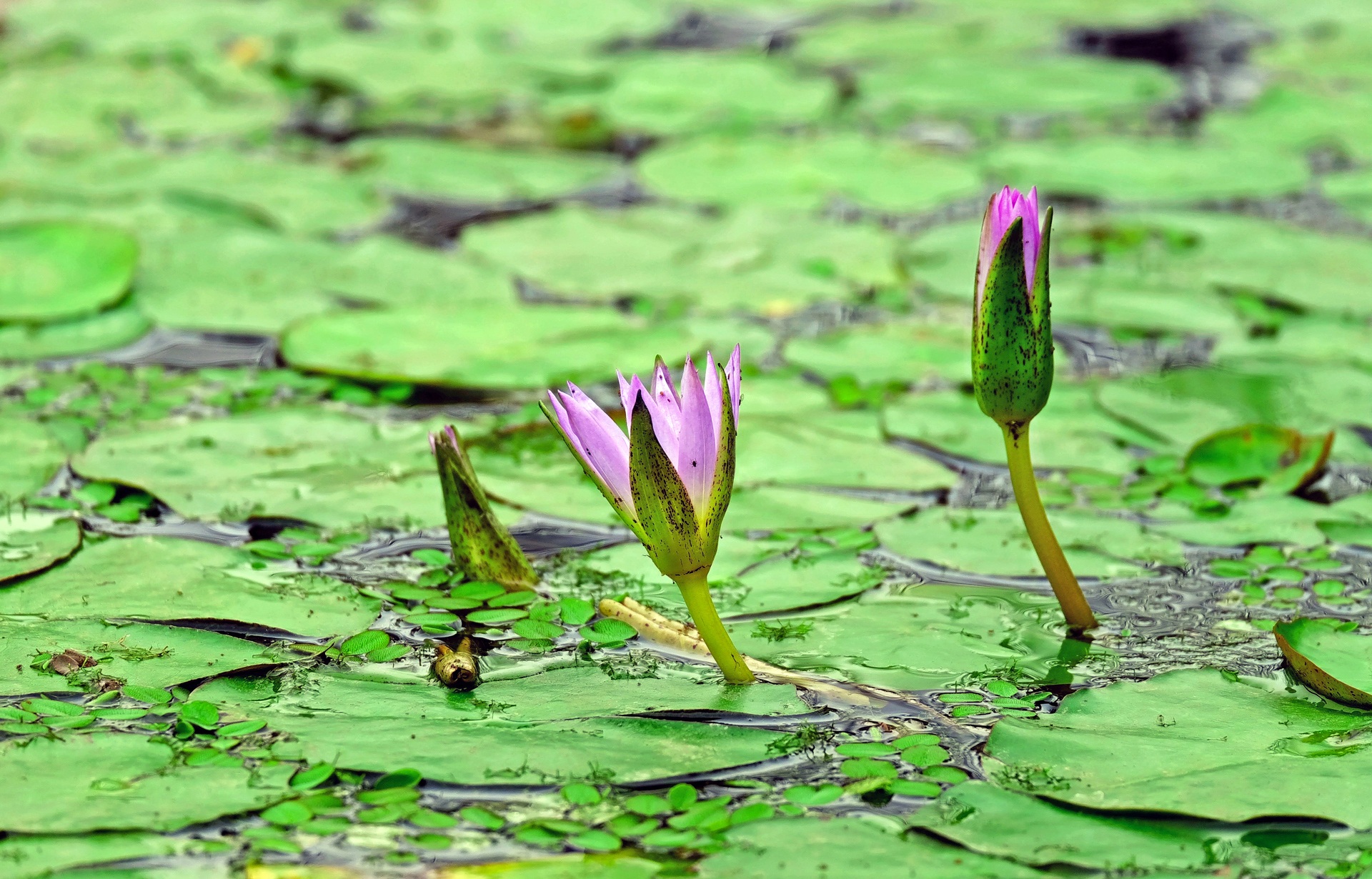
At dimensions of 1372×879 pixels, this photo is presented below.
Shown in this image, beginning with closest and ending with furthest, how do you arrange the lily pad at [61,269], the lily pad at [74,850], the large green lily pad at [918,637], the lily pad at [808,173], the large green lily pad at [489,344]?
the lily pad at [74,850] < the large green lily pad at [918,637] < the large green lily pad at [489,344] < the lily pad at [61,269] < the lily pad at [808,173]

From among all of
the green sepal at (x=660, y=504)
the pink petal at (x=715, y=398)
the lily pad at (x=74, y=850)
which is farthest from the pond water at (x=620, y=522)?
the pink petal at (x=715, y=398)

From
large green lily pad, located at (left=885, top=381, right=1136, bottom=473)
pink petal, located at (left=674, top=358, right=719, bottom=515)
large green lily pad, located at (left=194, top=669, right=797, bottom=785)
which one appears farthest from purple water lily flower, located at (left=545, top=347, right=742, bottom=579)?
large green lily pad, located at (left=885, top=381, right=1136, bottom=473)

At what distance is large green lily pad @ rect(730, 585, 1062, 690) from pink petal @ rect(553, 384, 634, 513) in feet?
1.40

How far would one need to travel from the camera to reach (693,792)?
178 cm

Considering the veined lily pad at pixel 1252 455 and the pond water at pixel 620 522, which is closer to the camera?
the pond water at pixel 620 522

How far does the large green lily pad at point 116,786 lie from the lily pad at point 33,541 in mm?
551

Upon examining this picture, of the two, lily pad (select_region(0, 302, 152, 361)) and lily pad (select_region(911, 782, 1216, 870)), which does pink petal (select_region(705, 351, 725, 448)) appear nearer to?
lily pad (select_region(911, 782, 1216, 870))

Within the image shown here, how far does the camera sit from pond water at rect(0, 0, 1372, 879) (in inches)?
69.2

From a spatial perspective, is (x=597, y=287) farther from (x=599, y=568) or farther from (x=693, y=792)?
(x=693, y=792)

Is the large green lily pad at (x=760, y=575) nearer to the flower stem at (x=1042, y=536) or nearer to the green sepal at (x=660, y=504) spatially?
the flower stem at (x=1042, y=536)

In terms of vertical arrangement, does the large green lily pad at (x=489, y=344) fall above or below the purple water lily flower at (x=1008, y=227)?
below

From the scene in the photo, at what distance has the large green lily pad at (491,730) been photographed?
1818 mm

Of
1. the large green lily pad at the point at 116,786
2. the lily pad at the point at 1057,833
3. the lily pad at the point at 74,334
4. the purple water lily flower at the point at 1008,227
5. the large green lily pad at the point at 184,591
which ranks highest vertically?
the purple water lily flower at the point at 1008,227

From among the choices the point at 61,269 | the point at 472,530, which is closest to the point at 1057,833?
the point at 472,530
